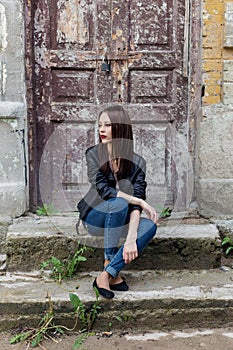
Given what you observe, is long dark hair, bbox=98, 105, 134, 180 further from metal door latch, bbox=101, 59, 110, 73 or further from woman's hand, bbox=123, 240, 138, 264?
metal door latch, bbox=101, 59, 110, 73

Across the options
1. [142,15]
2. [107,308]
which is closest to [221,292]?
[107,308]

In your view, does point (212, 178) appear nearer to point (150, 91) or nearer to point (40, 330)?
point (150, 91)

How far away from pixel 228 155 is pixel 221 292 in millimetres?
1316

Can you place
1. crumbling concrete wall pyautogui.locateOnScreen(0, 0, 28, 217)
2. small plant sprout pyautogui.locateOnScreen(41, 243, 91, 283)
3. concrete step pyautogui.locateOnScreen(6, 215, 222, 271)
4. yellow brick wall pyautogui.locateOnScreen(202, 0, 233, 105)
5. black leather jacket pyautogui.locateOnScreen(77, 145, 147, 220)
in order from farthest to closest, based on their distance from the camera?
yellow brick wall pyautogui.locateOnScreen(202, 0, 233, 105), crumbling concrete wall pyautogui.locateOnScreen(0, 0, 28, 217), concrete step pyautogui.locateOnScreen(6, 215, 222, 271), small plant sprout pyautogui.locateOnScreen(41, 243, 91, 283), black leather jacket pyautogui.locateOnScreen(77, 145, 147, 220)

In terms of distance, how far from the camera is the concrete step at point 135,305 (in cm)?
324

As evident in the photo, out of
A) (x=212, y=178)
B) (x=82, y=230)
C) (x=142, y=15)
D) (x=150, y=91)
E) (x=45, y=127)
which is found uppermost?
(x=142, y=15)

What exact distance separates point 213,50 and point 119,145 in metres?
1.43

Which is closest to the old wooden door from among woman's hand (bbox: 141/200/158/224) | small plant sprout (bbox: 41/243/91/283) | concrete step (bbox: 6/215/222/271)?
concrete step (bbox: 6/215/222/271)

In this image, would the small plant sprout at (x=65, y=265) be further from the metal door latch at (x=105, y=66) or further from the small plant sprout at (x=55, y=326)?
the metal door latch at (x=105, y=66)

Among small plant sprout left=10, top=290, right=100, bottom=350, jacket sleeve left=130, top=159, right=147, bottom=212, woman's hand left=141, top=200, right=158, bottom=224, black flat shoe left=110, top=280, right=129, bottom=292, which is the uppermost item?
jacket sleeve left=130, top=159, right=147, bottom=212

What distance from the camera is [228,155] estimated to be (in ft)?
14.1

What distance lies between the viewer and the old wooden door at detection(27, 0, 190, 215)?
4379mm

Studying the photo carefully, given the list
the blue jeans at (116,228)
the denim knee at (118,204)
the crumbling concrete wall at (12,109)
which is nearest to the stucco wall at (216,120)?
the blue jeans at (116,228)

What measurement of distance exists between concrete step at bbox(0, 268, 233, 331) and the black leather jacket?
560mm
